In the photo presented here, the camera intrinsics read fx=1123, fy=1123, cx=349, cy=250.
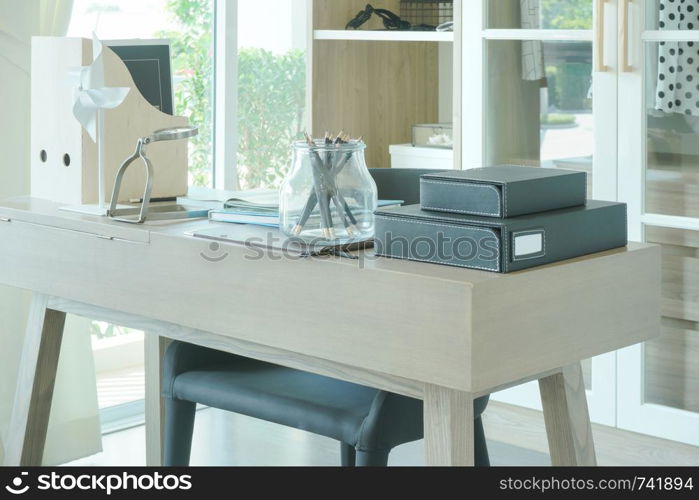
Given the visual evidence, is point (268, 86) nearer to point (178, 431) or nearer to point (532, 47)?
point (532, 47)

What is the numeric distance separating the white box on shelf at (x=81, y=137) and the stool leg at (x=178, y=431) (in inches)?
17.1

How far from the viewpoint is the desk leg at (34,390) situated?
93.0 inches

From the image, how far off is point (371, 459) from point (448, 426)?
359 mm

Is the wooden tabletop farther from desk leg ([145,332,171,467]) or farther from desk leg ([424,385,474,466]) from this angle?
desk leg ([145,332,171,467])

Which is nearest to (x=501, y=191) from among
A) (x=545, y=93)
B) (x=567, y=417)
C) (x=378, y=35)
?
(x=567, y=417)

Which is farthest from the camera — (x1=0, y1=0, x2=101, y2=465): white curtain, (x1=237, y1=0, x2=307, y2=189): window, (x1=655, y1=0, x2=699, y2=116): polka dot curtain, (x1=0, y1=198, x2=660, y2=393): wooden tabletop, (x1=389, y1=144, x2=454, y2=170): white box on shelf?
(x1=237, y1=0, x2=307, y2=189): window

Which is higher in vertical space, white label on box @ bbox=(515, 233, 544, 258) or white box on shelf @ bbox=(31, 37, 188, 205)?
white box on shelf @ bbox=(31, 37, 188, 205)

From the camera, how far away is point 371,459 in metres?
1.94

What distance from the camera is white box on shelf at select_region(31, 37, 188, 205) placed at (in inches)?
89.6

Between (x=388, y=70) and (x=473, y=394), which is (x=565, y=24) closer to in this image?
(x=388, y=70)

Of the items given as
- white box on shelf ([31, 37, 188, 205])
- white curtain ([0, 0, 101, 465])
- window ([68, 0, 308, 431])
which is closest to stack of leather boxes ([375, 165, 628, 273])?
white box on shelf ([31, 37, 188, 205])

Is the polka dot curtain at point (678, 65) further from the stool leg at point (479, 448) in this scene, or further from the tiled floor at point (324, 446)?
the stool leg at point (479, 448)

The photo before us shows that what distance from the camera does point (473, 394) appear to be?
5.27ft

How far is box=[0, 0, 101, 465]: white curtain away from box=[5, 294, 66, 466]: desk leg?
58cm
